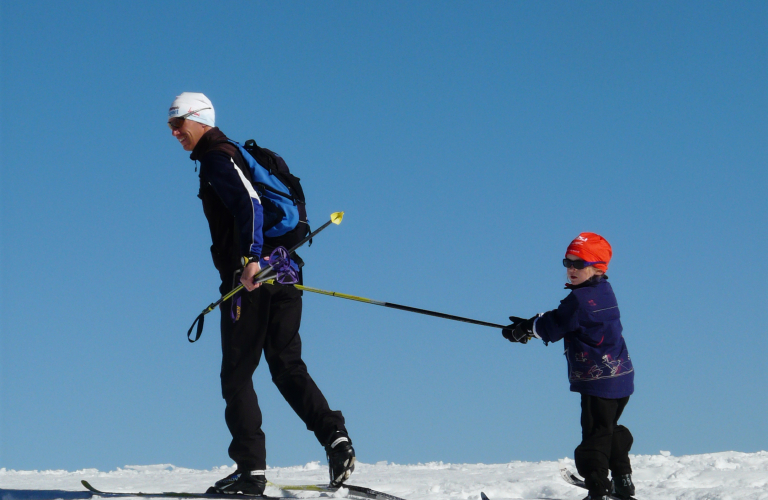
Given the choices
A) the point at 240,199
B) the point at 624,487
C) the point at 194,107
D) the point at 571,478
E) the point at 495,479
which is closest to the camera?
the point at 240,199

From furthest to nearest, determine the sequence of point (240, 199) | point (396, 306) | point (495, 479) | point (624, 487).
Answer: point (495, 479) < point (396, 306) < point (624, 487) < point (240, 199)

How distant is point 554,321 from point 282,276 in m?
1.86

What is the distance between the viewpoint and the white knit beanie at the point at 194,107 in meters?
5.34

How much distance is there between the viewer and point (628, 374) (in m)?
5.10

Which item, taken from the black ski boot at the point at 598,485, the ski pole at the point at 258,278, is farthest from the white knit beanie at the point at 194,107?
the black ski boot at the point at 598,485

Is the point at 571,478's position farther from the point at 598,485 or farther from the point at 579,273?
the point at 579,273

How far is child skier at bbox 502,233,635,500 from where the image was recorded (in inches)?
195

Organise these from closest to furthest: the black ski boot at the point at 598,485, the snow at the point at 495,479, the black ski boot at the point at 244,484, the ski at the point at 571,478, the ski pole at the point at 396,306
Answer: the black ski boot at the point at 598,485, the black ski boot at the point at 244,484, the ski pole at the point at 396,306, the ski at the point at 571,478, the snow at the point at 495,479

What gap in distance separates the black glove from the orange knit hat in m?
0.53

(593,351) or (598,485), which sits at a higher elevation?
(593,351)

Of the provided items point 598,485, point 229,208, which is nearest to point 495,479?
point 598,485

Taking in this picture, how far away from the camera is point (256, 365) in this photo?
5391 mm

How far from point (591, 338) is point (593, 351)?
0.08m

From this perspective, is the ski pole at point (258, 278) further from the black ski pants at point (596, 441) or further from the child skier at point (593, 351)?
the black ski pants at point (596, 441)
